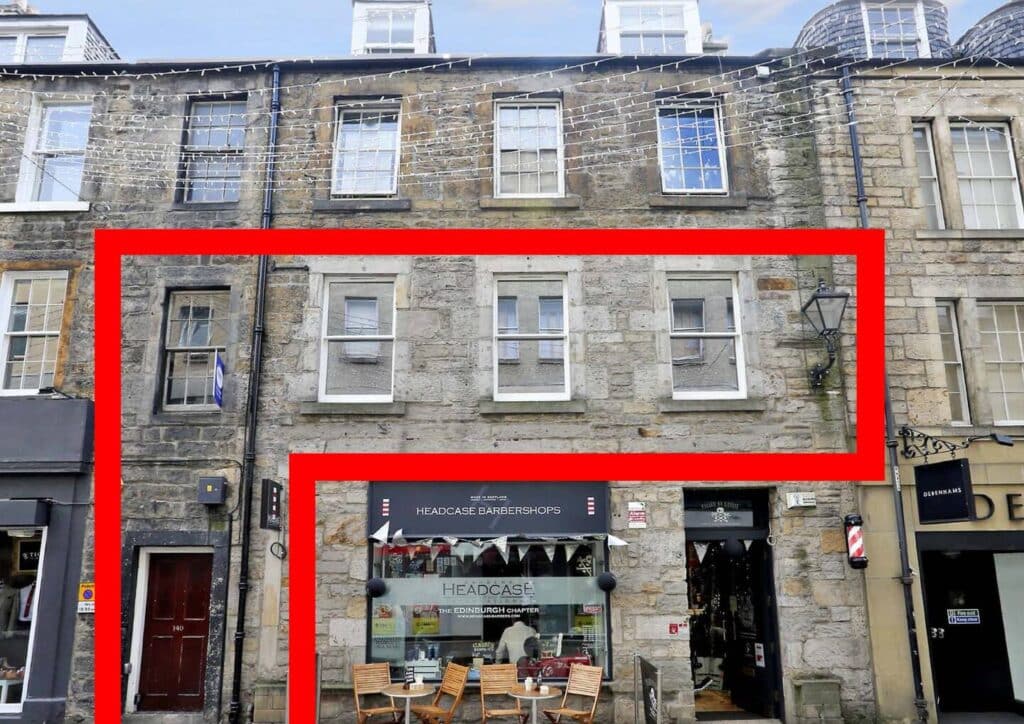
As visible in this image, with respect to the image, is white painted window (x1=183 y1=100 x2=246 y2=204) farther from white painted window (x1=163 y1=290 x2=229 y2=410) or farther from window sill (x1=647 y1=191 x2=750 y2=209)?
window sill (x1=647 y1=191 x2=750 y2=209)

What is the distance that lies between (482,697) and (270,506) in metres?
3.40

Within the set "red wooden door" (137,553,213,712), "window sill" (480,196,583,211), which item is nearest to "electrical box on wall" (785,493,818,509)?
"window sill" (480,196,583,211)

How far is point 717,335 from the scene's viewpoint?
34.6 ft

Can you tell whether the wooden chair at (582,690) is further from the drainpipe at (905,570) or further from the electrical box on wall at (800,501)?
the drainpipe at (905,570)

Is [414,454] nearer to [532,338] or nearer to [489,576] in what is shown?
[489,576]

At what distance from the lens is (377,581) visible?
9.77 meters

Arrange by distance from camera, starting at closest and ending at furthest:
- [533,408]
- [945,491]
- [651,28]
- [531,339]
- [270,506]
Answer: [945,491] < [270,506] < [533,408] < [531,339] < [651,28]

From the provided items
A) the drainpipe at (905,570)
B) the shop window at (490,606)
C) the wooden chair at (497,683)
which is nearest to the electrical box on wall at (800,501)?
the drainpipe at (905,570)

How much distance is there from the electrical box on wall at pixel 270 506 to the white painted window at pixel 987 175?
10164 millimetres

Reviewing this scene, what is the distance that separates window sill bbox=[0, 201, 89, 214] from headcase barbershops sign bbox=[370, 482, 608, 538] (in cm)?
600

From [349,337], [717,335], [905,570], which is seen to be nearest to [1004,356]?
[905,570]

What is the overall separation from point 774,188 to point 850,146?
1.27m

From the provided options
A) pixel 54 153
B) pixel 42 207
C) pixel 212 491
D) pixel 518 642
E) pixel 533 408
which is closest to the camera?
pixel 518 642

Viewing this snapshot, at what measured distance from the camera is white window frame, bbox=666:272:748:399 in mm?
10430
